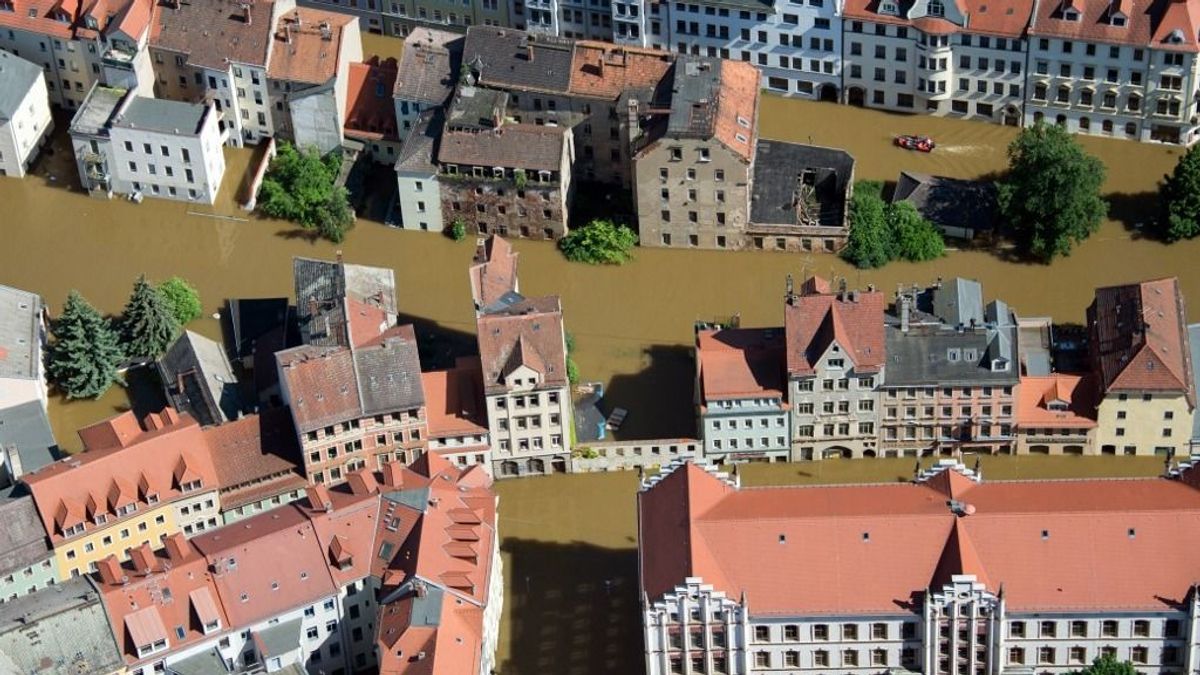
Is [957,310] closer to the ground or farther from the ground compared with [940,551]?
farther from the ground

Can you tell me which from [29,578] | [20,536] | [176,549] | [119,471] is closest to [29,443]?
[119,471]

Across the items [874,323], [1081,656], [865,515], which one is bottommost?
[1081,656]

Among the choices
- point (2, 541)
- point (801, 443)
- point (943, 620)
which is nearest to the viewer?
point (943, 620)

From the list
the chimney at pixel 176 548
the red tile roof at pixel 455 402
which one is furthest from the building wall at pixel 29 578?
the red tile roof at pixel 455 402

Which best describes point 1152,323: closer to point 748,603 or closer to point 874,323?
point 874,323

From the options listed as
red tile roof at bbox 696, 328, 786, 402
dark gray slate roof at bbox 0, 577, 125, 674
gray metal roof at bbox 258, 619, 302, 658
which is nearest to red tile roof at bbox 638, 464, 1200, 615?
red tile roof at bbox 696, 328, 786, 402

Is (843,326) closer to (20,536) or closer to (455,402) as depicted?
(455,402)

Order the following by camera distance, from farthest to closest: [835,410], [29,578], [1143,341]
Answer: [835,410] → [1143,341] → [29,578]

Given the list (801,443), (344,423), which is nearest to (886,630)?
(801,443)
